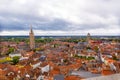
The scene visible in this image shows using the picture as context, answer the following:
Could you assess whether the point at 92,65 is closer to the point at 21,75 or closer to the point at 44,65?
the point at 44,65

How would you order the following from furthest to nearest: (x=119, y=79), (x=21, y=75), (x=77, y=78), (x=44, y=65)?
(x=44, y=65) < (x=21, y=75) < (x=77, y=78) < (x=119, y=79)

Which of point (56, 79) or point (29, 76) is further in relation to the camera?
point (29, 76)

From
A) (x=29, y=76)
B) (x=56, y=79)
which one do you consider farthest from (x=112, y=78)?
(x=29, y=76)

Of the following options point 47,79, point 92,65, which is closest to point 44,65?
point 92,65

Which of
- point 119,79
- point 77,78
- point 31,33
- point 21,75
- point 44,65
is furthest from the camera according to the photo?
point 31,33

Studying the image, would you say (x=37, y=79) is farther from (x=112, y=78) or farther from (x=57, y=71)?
(x=112, y=78)

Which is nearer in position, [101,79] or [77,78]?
[101,79]

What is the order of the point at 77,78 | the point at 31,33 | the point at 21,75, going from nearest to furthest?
the point at 77,78
the point at 21,75
the point at 31,33

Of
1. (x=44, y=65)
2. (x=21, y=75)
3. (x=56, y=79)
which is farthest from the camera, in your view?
(x=44, y=65)

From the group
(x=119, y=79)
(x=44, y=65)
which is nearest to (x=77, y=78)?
(x=119, y=79)
